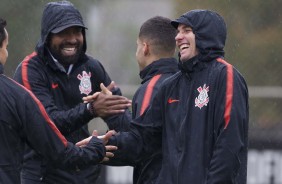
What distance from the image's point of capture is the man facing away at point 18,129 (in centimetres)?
657

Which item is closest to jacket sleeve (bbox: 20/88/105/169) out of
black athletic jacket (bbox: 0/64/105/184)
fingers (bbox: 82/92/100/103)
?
black athletic jacket (bbox: 0/64/105/184)

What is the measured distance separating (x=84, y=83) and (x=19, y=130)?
165cm

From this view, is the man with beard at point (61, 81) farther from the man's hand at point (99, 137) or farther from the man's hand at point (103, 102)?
the man's hand at point (99, 137)

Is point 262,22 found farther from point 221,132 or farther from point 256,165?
point 221,132

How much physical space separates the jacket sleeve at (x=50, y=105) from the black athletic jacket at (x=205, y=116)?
0.91 metres

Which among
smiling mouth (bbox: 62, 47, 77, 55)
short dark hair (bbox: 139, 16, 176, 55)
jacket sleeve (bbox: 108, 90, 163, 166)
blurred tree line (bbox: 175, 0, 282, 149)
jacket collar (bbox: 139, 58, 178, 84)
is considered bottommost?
blurred tree line (bbox: 175, 0, 282, 149)

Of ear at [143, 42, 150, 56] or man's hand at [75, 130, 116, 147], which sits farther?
ear at [143, 42, 150, 56]

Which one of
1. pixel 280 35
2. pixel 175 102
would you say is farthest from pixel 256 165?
pixel 175 102

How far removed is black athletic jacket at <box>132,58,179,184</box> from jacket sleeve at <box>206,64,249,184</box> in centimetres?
91

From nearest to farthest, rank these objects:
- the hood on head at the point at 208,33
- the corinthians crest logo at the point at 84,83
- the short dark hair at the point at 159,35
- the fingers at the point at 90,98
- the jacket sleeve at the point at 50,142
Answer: the jacket sleeve at the point at 50,142 < the hood on head at the point at 208,33 < the fingers at the point at 90,98 < the short dark hair at the point at 159,35 < the corinthians crest logo at the point at 84,83

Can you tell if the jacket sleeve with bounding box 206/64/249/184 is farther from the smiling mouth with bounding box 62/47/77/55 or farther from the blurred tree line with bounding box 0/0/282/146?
the blurred tree line with bounding box 0/0/282/146

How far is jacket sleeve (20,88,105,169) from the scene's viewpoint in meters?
6.68

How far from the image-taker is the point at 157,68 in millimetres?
7910

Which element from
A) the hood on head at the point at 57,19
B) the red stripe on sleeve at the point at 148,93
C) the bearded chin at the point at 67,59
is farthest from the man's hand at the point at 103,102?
the hood on head at the point at 57,19
